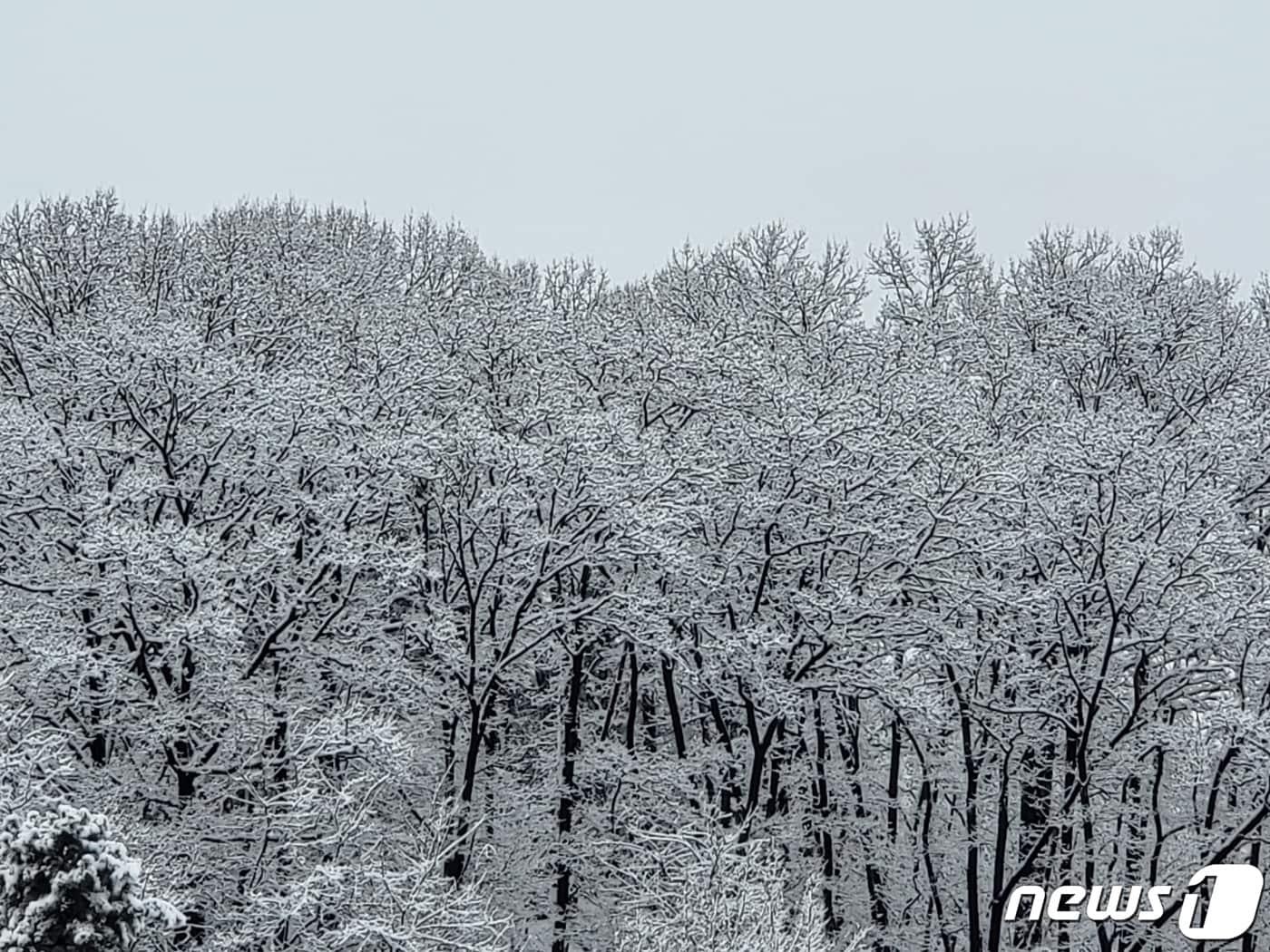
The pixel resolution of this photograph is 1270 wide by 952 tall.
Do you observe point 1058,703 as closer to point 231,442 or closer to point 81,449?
point 231,442

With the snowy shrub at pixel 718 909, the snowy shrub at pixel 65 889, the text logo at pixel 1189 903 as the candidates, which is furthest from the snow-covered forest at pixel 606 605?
the snowy shrub at pixel 65 889

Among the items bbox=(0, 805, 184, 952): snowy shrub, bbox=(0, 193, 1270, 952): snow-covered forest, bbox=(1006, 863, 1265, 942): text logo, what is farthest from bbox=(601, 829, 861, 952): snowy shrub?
bbox=(0, 805, 184, 952): snowy shrub

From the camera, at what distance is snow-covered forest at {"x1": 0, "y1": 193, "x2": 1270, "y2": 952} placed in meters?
21.1

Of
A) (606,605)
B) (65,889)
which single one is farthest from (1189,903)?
(65,889)

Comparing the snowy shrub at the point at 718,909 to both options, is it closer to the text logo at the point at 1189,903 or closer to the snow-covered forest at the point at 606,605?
the snow-covered forest at the point at 606,605

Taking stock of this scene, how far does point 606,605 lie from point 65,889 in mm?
12465

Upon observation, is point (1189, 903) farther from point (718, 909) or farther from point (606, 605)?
point (606, 605)

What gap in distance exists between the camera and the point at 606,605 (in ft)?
79.9

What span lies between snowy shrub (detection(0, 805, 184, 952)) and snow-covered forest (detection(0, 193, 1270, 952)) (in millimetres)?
5062

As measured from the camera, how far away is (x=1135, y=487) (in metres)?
23.4

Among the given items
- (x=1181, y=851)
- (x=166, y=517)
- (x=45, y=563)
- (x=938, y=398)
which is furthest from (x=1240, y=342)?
(x=45, y=563)

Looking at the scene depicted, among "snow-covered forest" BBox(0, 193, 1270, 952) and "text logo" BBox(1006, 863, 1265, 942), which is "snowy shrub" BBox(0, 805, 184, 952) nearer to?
"snow-covered forest" BBox(0, 193, 1270, 952)

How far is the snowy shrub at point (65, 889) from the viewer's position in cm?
1290

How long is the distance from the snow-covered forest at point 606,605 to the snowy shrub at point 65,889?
199 inches
